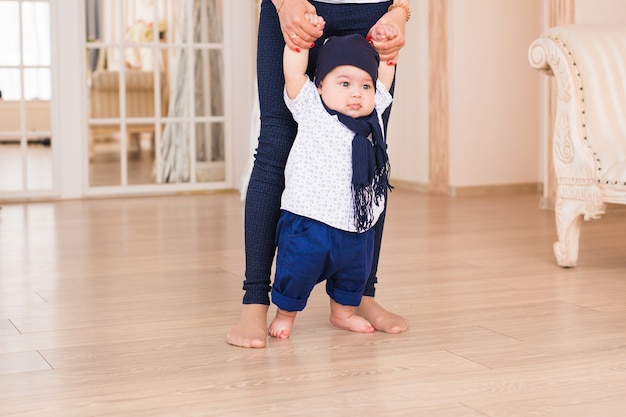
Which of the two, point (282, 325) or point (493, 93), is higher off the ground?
point (493, 93)

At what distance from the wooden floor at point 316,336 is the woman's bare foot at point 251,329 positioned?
1.3 inches

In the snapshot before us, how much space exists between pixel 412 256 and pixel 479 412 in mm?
1786

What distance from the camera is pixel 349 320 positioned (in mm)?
2201

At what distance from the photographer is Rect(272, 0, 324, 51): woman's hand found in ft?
6.46

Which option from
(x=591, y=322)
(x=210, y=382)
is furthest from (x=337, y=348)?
(x=591, y=322)

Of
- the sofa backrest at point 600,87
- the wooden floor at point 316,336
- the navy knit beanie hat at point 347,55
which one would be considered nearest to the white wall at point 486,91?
the wooden floor at point 316,336

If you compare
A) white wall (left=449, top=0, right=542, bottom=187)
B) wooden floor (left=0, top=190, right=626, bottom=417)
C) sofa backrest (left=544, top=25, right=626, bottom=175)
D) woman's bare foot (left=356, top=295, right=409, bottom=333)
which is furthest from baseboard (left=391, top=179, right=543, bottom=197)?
woman's bare foot (left=356, top=295, right=409, bottom=333)

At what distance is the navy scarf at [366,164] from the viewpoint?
2014 mm

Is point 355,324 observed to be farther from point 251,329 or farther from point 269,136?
point 269,136

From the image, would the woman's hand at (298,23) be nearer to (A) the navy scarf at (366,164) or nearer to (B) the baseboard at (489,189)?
(A) the navy scarf at (366,164)

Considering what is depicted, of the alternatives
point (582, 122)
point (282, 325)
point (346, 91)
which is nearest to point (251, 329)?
point (282, 325)

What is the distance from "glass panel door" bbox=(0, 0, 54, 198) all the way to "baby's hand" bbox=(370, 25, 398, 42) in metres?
3.89

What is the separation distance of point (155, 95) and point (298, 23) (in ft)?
13.3

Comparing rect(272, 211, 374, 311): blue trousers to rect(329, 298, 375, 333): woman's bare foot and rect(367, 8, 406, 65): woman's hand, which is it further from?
rect(367, 8, 406, 65): woman's hand
